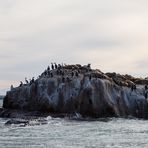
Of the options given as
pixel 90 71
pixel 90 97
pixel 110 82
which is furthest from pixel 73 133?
pixel 90 71

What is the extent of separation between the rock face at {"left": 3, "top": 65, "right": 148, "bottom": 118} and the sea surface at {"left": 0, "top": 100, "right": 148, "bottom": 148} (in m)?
18.1

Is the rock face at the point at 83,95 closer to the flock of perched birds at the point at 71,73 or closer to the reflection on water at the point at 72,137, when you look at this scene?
the flock of perched birds at the point at 71,73

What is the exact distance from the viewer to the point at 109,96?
8612 centimetres

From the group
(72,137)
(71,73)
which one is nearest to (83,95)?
(71,73)

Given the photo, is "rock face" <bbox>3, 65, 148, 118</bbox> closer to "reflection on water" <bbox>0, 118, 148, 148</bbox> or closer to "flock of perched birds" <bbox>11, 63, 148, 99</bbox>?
"flock of perched birds" <bbox>11, 63, 148, 99</bbox>

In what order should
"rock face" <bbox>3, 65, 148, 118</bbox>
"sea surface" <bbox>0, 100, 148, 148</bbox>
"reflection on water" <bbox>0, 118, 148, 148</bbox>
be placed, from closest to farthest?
"sea surface" <bbox>0, 100, 148, 148</bbox> < "reflection on water" <bbox>0, 118, 148, 148</bbox> < "rock face" <bbox>3, 65, 148, 118</bbox>

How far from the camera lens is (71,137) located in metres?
52.2

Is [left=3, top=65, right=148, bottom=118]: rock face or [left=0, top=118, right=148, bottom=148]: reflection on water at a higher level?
[left=3, top=65, right=148, bottom=118]: rock face

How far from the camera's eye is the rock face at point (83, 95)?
279ft

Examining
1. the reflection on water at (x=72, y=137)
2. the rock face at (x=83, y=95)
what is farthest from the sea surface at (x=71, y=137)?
the rock face at (x=83, y=95)

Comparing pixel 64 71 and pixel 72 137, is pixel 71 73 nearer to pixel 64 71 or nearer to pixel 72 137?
pixel 64 71

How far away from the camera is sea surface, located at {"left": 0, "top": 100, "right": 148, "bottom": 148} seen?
45.6m

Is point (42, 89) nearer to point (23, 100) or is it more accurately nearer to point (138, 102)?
point (23, 100)

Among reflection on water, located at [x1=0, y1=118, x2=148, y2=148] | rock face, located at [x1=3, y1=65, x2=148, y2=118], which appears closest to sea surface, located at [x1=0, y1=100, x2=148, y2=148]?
reflection on water, located at [x1=0, y1=118, x2=148, y2=148]
